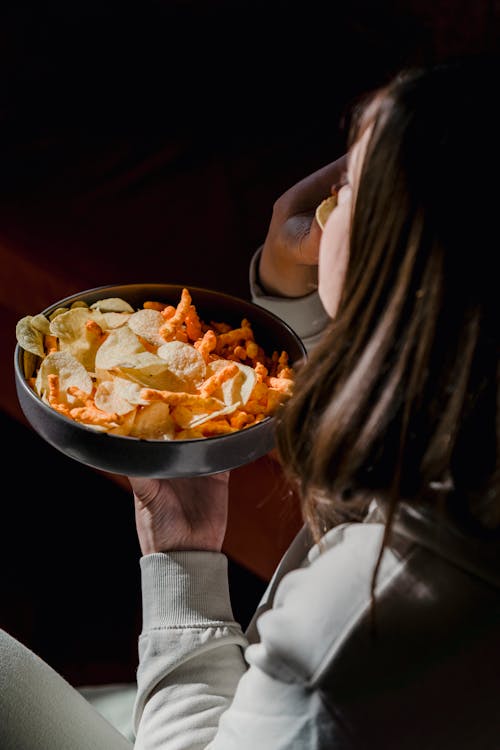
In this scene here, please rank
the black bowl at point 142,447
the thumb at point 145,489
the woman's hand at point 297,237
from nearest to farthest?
1. the black bowl at point 142,447
2. the thumb at point 145,489
3. the woman's hand at point 297,237

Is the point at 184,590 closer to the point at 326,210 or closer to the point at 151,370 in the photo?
the point at 151,370

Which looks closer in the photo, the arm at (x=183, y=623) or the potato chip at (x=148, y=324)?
the arm at (x=183, y=623)

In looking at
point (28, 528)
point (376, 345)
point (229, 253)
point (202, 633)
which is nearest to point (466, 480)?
point (376, 345)

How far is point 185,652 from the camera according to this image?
2.48 feet

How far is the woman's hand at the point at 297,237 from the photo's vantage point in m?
1.04

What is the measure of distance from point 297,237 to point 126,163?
2.93ft

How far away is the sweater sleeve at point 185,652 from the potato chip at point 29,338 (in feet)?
0.73

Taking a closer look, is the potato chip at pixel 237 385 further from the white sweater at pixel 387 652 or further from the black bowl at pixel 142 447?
the white sweater at pixel 387 652

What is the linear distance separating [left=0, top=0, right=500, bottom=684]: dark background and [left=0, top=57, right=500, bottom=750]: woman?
30.8 inches

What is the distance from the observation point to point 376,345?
1.79ft

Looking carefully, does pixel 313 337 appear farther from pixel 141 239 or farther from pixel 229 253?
pixel 141 239

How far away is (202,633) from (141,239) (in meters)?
0.99

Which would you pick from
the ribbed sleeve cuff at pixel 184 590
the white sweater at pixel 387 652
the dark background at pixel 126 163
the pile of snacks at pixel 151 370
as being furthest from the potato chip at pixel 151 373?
the dark background at pixel 126 163

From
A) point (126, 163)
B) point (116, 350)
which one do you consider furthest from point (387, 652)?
point (126, 163)
